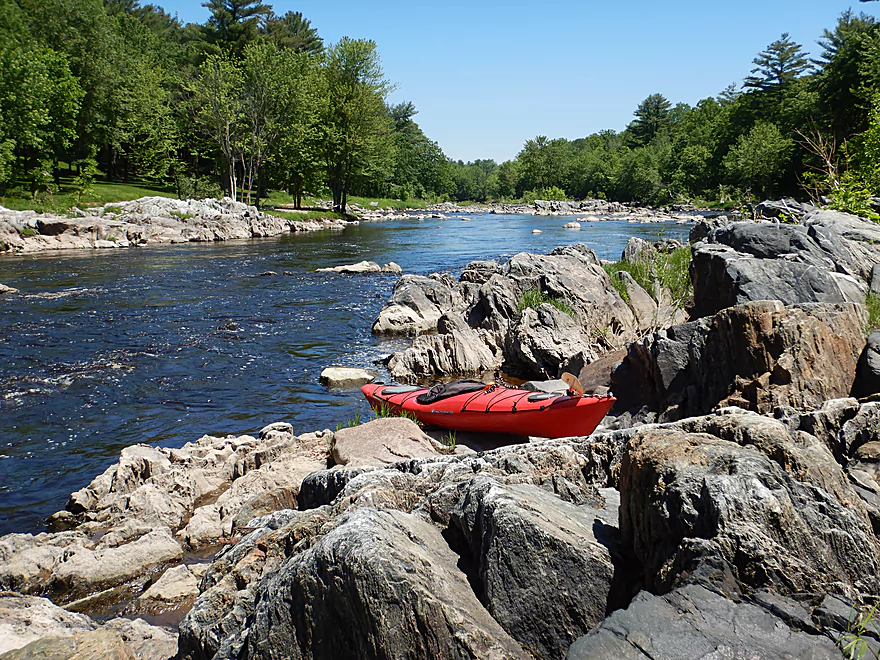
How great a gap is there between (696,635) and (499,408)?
599 centimetres

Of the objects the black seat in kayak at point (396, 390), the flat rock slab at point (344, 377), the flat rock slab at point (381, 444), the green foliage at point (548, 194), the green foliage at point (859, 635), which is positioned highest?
the green foliage at point (548, 194)

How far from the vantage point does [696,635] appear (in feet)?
8.38

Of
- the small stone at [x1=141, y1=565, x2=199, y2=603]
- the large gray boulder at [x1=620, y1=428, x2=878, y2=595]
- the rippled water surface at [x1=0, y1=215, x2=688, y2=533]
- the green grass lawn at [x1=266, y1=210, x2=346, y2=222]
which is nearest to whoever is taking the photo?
the large gray boulder at [x1=620, y1=428, x2=878, y2=595]

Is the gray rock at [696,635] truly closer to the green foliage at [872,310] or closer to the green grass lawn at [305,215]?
the green foliage at [872,310]

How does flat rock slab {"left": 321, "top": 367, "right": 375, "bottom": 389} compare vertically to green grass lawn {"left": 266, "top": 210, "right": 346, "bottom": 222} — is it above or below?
below

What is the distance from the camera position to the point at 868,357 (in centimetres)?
578

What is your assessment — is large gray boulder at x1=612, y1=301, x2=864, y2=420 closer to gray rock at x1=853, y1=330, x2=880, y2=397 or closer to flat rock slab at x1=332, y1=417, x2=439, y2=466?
gray rock at x1=853, y1=330, x2=880, y2=397

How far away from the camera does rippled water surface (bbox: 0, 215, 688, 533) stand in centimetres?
889

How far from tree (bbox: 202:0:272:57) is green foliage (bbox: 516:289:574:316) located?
5137 centimetres

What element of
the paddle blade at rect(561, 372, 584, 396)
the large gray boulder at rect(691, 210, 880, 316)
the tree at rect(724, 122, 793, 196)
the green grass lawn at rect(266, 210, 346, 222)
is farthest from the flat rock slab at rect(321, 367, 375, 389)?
the tree at rect(724, 122, 793, 196)

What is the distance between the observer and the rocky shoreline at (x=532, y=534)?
279cm

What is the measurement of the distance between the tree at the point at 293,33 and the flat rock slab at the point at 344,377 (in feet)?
176

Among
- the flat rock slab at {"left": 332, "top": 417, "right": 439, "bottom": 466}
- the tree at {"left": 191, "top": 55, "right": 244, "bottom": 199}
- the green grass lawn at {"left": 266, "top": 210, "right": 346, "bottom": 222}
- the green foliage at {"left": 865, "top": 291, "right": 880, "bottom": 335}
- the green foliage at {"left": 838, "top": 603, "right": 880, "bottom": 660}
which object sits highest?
the tree at {"left": 191, "top": 55, "right": 244, "bottom": 199}

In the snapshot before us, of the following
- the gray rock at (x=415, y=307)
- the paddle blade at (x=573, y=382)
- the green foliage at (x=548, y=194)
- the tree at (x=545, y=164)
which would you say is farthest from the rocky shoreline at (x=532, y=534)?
the tree at (x=545, y=164)
